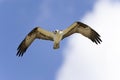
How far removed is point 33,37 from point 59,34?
106 inches

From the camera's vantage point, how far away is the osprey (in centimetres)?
3333

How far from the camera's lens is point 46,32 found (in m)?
34.2

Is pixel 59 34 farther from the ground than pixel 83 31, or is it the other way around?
pixel 83 31

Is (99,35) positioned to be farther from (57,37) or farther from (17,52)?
(17,52)

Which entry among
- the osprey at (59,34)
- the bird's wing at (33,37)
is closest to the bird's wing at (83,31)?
the osprey at (59,34)

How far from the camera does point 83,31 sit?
3478 centimetres

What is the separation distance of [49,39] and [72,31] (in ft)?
4.87

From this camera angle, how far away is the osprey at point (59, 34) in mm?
33325

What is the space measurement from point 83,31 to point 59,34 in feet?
7.70

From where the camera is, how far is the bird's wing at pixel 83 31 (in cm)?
3394

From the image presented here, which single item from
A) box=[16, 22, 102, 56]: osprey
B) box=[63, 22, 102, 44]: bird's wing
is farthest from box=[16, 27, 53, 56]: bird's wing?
box=[63, 22, 102, 44]: bird's wing

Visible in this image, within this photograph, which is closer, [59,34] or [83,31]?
[59,34]

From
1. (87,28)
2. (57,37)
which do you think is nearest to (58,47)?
(57,37)

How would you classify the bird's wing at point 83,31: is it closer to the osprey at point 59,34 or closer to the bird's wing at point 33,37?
the osprey at point 59,34
